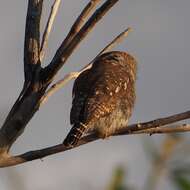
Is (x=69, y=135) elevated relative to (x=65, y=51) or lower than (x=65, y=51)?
lower

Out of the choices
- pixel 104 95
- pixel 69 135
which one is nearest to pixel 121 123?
pixel 104 95

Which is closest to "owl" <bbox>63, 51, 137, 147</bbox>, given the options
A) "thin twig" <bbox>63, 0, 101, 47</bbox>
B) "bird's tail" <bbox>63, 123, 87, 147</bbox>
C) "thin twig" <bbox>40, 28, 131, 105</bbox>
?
"bird's tail" <bbox>63, 123, 87, 147</bbox>

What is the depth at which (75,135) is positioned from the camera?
13.4 ft

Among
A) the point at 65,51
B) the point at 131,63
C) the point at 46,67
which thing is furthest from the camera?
the point at 131,63

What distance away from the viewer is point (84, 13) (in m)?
3.45

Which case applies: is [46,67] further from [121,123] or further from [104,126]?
[121,123]

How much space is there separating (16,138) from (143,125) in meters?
0.86

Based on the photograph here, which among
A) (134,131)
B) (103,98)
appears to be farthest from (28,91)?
(103,98)

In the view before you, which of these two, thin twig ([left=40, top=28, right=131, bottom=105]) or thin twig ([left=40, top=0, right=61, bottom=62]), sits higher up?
thin twig ([left=40, top=0, right=61, bottom=62])

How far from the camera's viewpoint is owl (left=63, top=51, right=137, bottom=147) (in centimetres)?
504

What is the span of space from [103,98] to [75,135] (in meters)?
1.39

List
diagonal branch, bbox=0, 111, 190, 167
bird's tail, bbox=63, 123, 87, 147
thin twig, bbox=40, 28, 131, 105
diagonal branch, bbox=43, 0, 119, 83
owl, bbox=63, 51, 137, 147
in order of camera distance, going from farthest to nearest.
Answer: owl, bbox=63, 51, 137, 147 → bird's tail, bbox=63, 123, 87, 147 → thin twig, bbox=40, 28, 131, 105 → diagonal branch, bbox=43, 0, 119, 83 → diagonal branch, bbox=0, 111, 190, 167

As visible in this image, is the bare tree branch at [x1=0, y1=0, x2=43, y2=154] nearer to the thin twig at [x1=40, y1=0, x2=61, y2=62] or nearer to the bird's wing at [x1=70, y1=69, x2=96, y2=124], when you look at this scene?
the thin twig at [x1=40, y1=0, x2=61, y2=62]

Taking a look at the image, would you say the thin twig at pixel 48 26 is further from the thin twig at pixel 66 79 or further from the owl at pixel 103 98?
the owl at pixel 103 98
